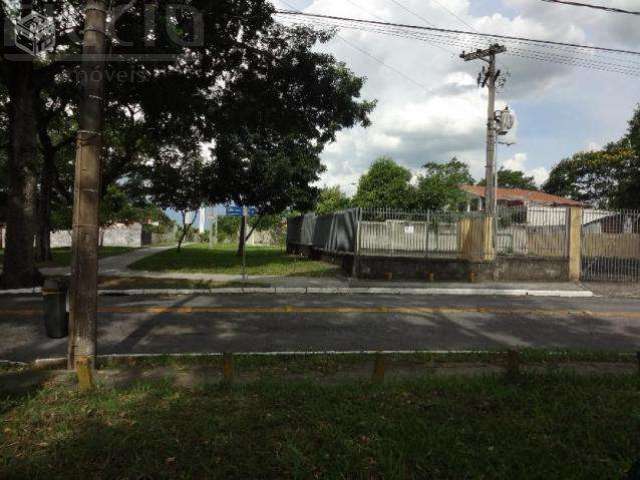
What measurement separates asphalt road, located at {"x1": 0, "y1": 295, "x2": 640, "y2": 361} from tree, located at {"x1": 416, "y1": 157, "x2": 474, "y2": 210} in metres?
34.2

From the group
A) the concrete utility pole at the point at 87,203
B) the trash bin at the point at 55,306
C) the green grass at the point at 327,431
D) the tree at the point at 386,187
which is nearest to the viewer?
the green grass at the point at 327,431

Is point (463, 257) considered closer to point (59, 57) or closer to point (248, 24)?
point (248, 24)

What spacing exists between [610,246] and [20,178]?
1852cm

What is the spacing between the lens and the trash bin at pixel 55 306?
6559 mm

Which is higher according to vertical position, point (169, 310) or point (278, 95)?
point (278, 95)

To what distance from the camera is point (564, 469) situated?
3244mm

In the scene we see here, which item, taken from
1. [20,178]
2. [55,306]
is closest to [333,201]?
[20,178]

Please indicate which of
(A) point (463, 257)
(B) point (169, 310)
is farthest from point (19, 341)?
(A) point (463, 257)

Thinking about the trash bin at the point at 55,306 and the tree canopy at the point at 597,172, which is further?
the tree canopy at the point at 597,172

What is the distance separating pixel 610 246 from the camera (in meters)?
17.8

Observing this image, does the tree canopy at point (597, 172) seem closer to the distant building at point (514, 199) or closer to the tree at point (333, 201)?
the distant building at point (514, 199)

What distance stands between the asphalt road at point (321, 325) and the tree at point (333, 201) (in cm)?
4325

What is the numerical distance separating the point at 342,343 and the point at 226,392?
2.91 m

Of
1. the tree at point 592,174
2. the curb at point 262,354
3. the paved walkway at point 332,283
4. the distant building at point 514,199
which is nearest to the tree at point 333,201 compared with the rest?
the distant building at point 514,199
